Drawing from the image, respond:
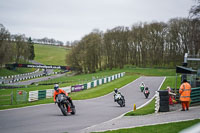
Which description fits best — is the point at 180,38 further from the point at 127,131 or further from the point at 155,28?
the point at 127,131

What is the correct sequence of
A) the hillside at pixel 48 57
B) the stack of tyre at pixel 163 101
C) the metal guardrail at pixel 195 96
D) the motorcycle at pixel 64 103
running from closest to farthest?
the stack of tyre at pixel 163 101
the motorcycle at pixel 64 103
the metal guardrail at pixel 195 96
the hillside at pixel 48 57

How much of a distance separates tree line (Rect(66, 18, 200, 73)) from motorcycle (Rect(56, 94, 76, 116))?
57.4 metres

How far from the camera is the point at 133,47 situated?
82.8 m

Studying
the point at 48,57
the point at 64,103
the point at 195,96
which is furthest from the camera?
the point at 48,57

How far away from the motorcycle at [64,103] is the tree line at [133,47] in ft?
188

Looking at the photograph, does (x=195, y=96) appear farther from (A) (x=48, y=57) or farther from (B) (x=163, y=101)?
(A) (x=48, y=57)

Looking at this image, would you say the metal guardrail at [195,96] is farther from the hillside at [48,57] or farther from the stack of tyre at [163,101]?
the hillside at [48,57]

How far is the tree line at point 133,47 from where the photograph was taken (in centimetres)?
6906

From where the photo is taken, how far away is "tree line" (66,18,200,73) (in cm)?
6906

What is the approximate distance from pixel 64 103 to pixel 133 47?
71.9 metres

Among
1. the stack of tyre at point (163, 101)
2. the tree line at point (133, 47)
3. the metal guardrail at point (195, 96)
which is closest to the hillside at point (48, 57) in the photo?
the tree line at point (133, 47)

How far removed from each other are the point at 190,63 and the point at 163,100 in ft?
46.7

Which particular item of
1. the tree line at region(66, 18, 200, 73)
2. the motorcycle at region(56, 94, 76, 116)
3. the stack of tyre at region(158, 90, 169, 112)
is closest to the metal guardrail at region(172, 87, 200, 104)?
the stack of tyre at region(158, 90, 169, 112)

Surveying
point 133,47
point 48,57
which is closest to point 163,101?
point 133,47
